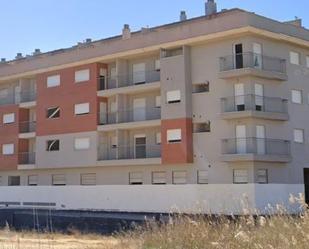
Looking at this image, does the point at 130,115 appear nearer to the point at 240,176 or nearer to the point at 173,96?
the point at 173,96

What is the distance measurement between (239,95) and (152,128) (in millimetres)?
7995

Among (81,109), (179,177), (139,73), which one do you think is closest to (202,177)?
(179,177)

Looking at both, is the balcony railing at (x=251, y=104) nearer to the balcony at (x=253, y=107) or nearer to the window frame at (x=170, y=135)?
the balcony at (x=253, y=107)

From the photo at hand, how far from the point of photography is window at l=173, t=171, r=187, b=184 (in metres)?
39.9

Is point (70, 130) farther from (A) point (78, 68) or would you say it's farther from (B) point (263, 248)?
(B) point (263, 248)

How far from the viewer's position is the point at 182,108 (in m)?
39.7

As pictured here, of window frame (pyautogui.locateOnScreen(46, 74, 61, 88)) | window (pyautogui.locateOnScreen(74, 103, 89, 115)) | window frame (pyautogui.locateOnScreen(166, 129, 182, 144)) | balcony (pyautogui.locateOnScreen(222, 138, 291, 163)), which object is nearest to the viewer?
balcony (pyautogui.locateOnScreen(222, 138, 291, 163))

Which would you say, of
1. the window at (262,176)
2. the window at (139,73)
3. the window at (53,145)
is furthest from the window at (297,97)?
the window at (53,145)

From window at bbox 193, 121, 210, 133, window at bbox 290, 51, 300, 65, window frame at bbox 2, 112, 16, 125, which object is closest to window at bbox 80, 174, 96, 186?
window at bbox 193, 121, 210, 133

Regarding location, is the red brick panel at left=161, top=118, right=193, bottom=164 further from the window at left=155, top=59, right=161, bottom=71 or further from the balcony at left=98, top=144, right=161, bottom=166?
the window at left=155, top=59, right=161, bottom=71

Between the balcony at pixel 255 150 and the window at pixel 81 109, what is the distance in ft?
44.0

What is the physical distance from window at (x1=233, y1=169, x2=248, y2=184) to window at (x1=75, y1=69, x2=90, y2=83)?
16.0m

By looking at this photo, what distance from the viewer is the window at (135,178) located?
4265 centimetres

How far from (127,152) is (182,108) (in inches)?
270
